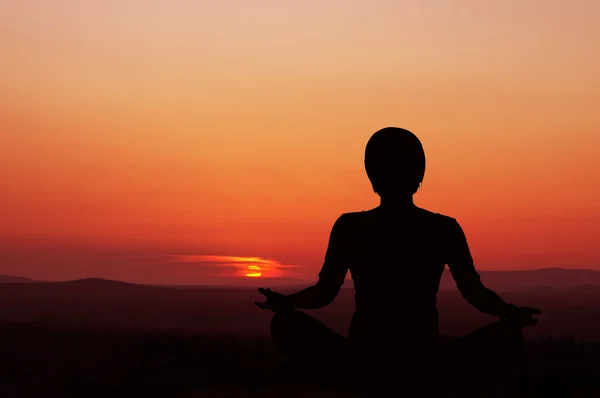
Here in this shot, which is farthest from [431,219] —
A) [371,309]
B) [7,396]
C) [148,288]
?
[148,288]

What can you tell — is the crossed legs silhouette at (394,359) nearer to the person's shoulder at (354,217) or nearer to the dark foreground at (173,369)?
the person's shoulder at (354,217)

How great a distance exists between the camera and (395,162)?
21.2ft

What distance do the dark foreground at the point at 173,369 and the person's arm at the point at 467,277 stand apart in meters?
6.94

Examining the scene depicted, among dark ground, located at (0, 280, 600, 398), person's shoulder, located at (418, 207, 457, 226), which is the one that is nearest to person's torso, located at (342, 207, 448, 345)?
person's shoulder, located at (418, 207, 457, 226)

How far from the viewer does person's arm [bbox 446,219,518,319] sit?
6.62 m

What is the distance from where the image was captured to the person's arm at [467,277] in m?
6.62

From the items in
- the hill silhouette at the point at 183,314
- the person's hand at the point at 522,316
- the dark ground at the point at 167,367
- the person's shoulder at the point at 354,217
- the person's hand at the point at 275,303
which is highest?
the person's shoulder at the point at 354,217

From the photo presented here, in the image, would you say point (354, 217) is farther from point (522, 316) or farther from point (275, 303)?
point (522, 316)

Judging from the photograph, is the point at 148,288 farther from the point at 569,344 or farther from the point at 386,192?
the point at 386,192

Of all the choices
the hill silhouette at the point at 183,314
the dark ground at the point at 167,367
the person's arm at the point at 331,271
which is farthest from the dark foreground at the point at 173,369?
the hill silhouette at the point at 183,314

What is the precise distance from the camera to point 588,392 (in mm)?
15352

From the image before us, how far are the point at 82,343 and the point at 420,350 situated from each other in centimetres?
1667

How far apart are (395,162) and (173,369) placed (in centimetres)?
1238

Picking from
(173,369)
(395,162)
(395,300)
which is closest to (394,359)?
(395,300)
